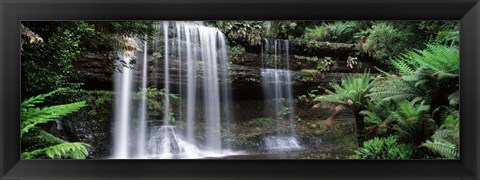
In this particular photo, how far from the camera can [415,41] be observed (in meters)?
2.86

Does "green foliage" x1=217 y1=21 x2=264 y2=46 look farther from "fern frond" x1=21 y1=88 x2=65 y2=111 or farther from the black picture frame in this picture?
"fern frond" x1=21 y1=88 x2=65 y2=111

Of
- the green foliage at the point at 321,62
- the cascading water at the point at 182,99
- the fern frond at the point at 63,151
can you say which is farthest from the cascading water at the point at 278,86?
the fern frond at the point at 63,151

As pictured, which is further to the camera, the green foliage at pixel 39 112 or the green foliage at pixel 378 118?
the green foliage at pixel 378 118

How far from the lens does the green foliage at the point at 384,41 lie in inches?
111

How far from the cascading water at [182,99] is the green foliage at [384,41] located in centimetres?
90

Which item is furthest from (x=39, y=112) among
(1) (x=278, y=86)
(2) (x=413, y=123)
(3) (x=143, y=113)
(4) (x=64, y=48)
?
(2) (x=413, y=123)

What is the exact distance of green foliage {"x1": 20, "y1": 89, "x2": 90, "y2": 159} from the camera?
2561 millimetres

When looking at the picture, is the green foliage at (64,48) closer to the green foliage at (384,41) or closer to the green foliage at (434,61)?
the green foliage at (384,41)

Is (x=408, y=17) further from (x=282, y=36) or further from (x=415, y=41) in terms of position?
(x=282, y=36)

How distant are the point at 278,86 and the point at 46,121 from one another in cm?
138
